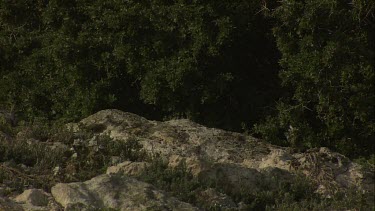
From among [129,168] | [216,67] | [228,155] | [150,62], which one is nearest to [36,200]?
[129,168]

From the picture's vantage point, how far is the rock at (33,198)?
6.52 m

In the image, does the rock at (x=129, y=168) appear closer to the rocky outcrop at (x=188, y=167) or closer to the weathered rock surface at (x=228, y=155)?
the rocky outcrop at (x=188, y=167)

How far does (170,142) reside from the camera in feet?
28.3

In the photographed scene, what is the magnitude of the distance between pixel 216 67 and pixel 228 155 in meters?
2.57

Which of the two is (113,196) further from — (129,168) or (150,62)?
(150,62)

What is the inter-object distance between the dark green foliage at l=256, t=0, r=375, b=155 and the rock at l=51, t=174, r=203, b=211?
3861mm

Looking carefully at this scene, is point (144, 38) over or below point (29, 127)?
over

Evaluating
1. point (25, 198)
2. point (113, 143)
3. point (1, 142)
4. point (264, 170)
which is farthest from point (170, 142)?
point (25, 198)

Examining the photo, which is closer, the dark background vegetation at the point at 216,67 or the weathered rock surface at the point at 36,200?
the weathered rock surface at the point at 36,200

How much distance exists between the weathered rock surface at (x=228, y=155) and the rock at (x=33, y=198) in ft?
4.96

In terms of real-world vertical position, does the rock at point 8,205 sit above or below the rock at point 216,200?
below

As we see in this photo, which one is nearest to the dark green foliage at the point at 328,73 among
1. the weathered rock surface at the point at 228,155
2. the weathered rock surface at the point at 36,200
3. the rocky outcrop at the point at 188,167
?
the weathered rock surface at the point at 228,155

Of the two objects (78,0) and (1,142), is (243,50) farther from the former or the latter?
(1,142)

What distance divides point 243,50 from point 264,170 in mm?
3860
